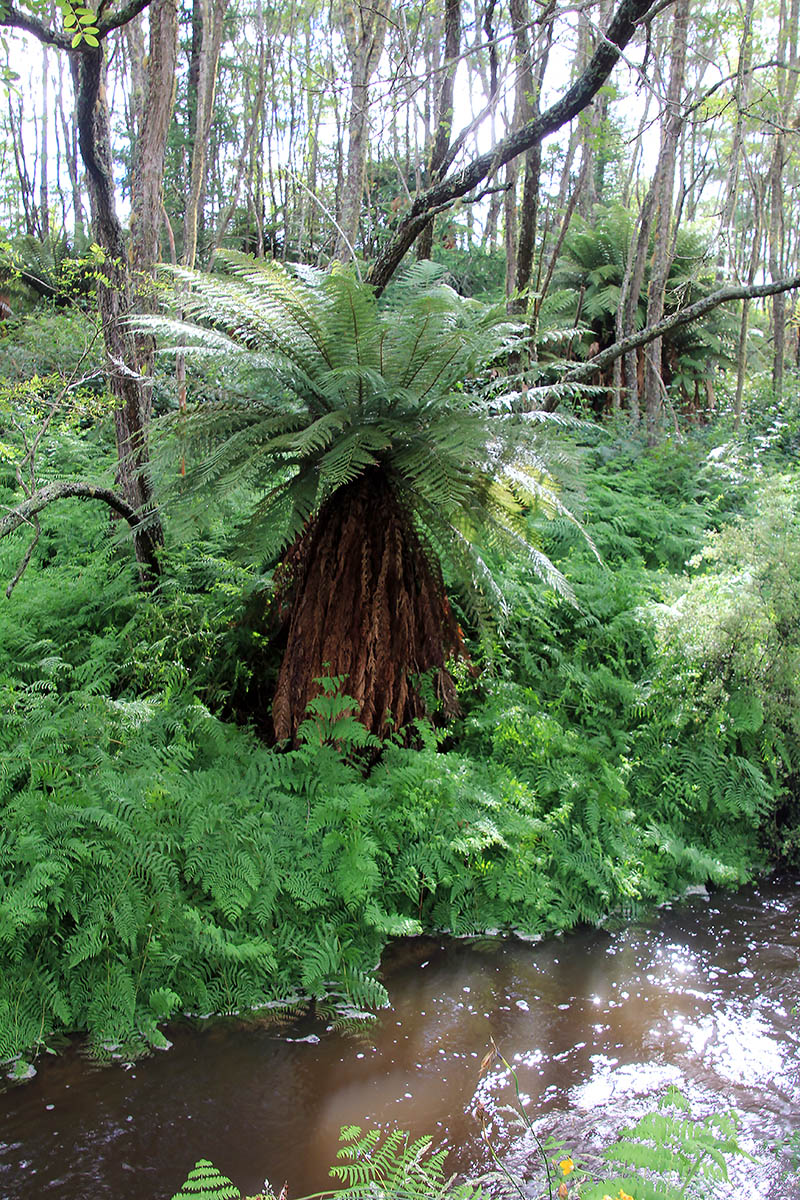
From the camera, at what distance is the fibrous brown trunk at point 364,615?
3.85m

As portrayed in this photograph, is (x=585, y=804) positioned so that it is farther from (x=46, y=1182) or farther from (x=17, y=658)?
(x=17, y=658)

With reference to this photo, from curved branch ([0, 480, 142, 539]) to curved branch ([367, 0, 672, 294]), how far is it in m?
1.83

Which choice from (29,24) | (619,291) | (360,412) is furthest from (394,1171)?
(619,291)

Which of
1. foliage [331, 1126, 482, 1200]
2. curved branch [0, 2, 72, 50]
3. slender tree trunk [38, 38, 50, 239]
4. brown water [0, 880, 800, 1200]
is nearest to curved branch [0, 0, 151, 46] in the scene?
curved branch [0, 2, 72, 50]

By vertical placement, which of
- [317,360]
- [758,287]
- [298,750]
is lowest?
[298,750]

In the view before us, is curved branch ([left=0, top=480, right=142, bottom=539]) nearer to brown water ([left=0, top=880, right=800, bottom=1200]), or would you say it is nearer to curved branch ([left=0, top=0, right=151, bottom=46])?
curved branch ([left=0, top=0, right=151, bottom=46])

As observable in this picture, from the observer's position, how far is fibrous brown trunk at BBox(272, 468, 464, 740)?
3.85m

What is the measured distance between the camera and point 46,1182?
2.11 m

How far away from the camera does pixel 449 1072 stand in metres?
2.59

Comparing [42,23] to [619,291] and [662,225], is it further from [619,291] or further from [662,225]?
[619,291]

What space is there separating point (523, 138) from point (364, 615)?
267 cm

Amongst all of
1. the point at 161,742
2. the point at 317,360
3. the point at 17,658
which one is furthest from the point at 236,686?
the point at 317,360

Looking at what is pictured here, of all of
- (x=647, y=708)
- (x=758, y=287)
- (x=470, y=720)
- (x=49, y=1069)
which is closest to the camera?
(x=49, y=1069)

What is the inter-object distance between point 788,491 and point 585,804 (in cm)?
283
